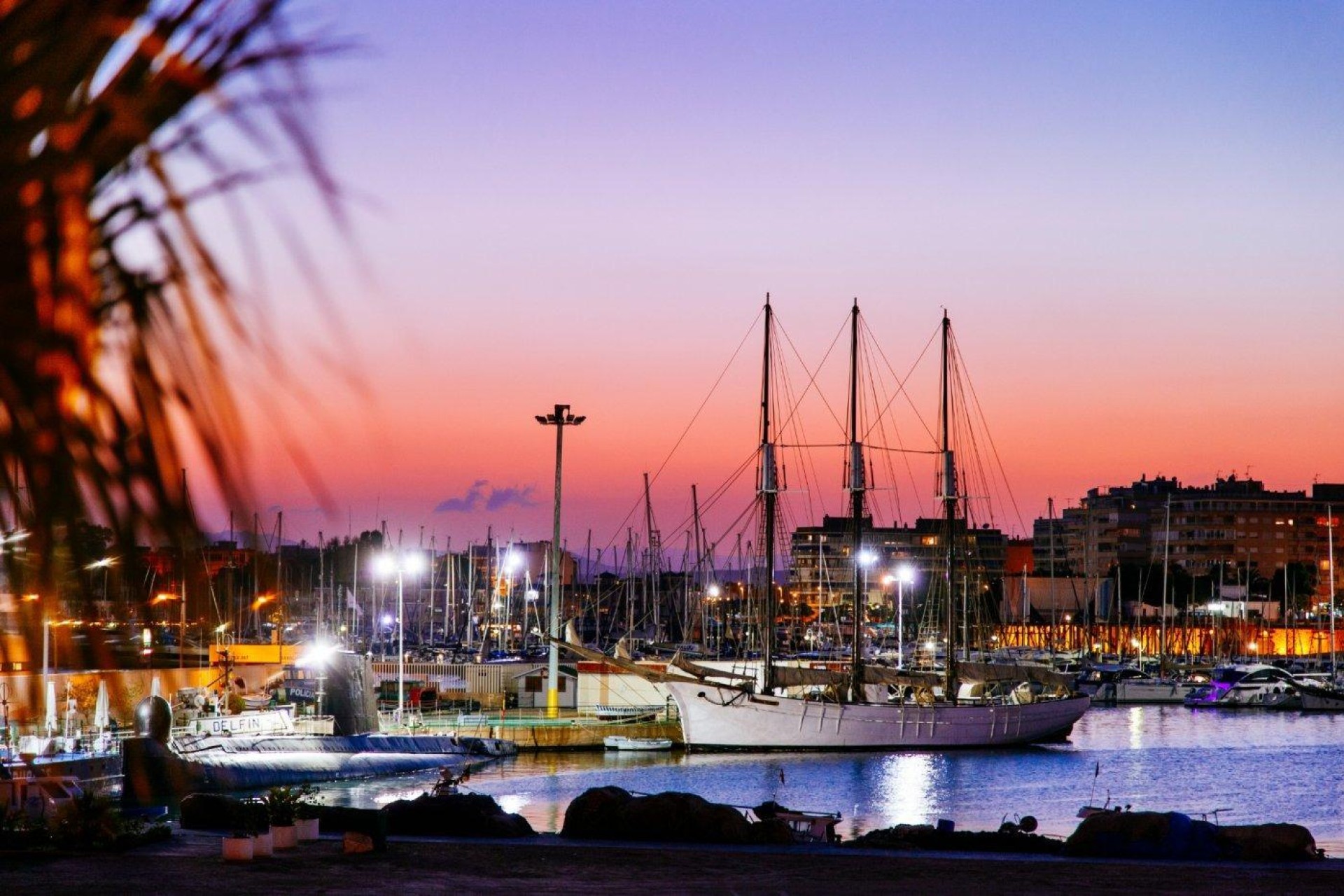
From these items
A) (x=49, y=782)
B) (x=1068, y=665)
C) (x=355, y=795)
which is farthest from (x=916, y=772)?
(x=1068, y=665)

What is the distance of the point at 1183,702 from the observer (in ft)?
318

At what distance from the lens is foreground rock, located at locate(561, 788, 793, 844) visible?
19578 millimetres

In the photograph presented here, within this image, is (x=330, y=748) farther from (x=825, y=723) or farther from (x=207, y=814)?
(x=207, y=814)

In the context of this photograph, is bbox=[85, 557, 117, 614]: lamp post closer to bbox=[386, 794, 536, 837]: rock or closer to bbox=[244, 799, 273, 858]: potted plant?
bbox=[244, 799, 273, 858]: potted plant

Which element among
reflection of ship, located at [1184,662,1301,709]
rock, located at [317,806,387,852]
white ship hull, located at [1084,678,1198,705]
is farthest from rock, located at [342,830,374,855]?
white ship hull, located at [1084,678,1198,705]

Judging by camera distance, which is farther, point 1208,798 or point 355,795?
point 1208,798

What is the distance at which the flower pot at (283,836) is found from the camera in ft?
58.2

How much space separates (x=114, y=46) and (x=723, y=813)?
1910 cm

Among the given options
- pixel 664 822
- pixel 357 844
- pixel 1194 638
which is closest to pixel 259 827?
pixel 357 844

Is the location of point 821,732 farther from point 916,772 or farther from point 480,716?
point 480,716

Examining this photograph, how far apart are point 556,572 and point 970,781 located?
16.7 m

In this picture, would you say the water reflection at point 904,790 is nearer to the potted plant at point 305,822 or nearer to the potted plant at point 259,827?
the potted plant at point 305,822

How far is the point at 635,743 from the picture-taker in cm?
5838

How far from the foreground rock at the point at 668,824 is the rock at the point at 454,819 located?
775 mm
